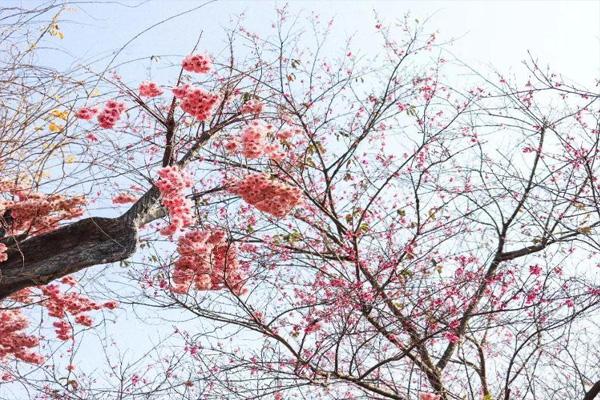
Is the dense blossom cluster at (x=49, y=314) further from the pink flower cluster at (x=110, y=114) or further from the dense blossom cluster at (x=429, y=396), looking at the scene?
the dense blossom cluster at (x=429, y=396)

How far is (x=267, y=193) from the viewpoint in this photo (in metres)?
5.01

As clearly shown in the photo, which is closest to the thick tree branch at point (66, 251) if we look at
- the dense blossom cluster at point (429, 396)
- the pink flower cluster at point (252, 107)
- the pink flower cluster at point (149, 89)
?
the pink flower cluster at point (149, 89)

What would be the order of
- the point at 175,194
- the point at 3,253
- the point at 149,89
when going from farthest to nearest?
the point at 149,89 < the point at 175,194 < the point at 3,253

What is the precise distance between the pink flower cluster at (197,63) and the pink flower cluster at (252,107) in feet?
2.54

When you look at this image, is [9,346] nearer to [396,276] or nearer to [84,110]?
[84,110]

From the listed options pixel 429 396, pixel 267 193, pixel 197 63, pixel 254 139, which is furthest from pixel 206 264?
pixel 429 396

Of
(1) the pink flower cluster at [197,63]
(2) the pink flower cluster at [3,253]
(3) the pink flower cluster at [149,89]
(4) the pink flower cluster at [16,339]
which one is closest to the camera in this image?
(2) the pink flower cluster at [3,253]

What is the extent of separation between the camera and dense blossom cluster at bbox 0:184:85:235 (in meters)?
4.75

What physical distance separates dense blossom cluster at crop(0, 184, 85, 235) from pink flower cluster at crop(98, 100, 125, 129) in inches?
25.0

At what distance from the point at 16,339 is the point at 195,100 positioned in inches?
138

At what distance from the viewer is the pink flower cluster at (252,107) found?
582cm

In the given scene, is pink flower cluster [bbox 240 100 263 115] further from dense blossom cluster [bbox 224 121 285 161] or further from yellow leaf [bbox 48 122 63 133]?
yellow leaf [bbox 48 122 63 133]

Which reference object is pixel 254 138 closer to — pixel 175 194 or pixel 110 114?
pixel 175 194

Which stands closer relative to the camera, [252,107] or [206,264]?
[206,264]
